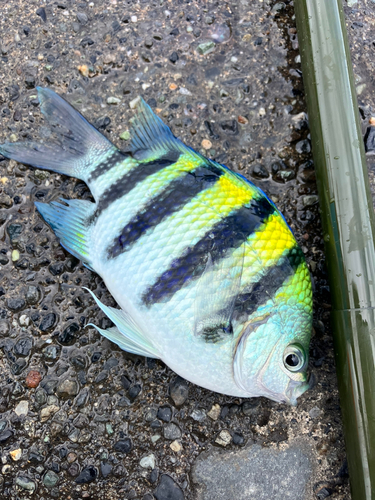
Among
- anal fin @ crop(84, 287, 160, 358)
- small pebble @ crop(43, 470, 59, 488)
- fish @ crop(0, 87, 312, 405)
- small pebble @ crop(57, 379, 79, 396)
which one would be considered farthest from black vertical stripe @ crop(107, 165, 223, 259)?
small pebble @ crop(43, 470, 59, 488)

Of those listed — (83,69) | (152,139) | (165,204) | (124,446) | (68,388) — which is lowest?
(124,446)

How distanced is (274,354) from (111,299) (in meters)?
0.76

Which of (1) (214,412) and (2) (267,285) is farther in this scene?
(1) (214,412)

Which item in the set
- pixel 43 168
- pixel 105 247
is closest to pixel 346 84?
pixel 105 247

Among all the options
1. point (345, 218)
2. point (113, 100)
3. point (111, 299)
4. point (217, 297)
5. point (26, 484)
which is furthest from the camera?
point (113, 100)

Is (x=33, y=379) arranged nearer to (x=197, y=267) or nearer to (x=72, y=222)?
(x=72, y=222)

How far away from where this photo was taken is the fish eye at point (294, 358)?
140 centimetres

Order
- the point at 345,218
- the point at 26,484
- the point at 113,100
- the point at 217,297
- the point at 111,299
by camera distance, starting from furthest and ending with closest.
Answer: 1. the point at 113,100
2. the point at 111,299
3. the point at 26,484
4. the point at 345,218
5. the point at 217,297

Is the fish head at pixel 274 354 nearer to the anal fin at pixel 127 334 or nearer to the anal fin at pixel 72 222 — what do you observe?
the anal fin at pixel 127 334

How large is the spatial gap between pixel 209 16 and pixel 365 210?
4.05 ft

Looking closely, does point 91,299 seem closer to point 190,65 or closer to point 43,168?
point 43,168

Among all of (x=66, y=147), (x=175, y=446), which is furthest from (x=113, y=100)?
(x=175, y=446)

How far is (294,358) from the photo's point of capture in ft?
4.60

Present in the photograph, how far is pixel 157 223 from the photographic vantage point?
4.77 ft
